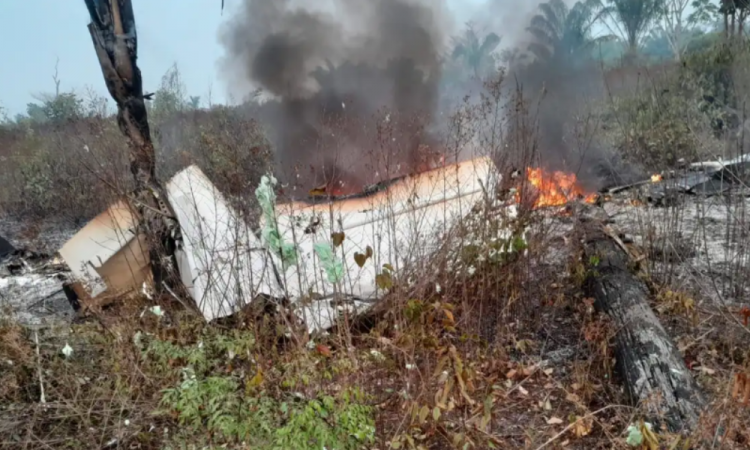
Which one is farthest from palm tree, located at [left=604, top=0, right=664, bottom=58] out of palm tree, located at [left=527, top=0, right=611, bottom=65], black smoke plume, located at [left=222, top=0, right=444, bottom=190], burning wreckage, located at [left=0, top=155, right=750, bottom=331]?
burning wreckage, located at [left=0, top=155, right=750, bottom=331]

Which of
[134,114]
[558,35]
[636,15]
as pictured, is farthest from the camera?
[636,15]

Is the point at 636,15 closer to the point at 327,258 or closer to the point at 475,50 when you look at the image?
the point at 475,50

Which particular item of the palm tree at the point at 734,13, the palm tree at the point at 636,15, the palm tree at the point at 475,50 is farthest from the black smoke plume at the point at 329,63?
the palm tree at the point at 636,15

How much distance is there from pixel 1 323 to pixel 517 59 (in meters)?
11.5

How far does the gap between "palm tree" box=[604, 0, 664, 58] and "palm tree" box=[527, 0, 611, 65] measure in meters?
6.53

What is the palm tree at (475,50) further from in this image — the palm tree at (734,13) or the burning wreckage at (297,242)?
the burning wreckage at (297,242)

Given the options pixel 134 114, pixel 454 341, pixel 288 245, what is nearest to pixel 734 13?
pixel 454 341

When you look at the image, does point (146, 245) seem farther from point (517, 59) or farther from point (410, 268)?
point (517, 59)

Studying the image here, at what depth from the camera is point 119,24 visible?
443cm

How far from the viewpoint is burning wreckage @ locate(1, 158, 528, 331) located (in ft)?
12.5

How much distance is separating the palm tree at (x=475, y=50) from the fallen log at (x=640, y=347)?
8.88 m

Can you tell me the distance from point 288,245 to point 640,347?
8.38 ft

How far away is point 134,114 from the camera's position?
4.57 meters

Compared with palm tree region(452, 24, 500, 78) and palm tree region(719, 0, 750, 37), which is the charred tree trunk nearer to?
palm tree region(719, 0, 750, 37)
